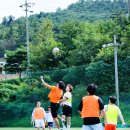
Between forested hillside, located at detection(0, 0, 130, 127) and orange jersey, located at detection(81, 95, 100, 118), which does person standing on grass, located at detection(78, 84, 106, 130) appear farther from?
forested hillside, located at detection(0, 0, 130, 127)

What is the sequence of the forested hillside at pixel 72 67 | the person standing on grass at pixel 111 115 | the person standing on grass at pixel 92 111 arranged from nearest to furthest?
the person standing on grass at pixel 92 111 < the person standing on grass at pixel 111 115 < the forested hillside at pixel 72 67

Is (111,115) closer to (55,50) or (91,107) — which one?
(91,107)

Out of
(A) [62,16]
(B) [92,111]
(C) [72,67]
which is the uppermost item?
(A) [62,16]

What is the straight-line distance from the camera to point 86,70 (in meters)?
39.7

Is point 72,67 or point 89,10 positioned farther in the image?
point 89,10

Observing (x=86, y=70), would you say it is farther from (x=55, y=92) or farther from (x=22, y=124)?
(x=55, y=92)

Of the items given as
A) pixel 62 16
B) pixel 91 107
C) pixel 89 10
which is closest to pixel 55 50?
pixel 91 107

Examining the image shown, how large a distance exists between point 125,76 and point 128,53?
6159 millimetres

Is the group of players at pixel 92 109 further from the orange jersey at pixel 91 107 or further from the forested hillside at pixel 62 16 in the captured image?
the forested hillside at pixel 62 16

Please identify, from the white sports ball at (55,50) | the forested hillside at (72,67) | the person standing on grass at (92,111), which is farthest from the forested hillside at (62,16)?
the person standing on grass at (92,111)

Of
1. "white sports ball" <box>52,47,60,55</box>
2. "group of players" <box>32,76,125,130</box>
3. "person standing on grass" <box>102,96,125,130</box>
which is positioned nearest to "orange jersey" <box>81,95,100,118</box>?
"group of players" <box>32,76,125,130</box>

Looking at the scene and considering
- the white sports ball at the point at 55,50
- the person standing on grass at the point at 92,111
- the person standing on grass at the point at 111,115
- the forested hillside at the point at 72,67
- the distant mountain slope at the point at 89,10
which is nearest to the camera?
the person standing on grass at the point at 92,111

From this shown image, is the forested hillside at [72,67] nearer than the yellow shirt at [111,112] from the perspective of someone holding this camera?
No

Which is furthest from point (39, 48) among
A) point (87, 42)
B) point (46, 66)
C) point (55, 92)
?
point (55, 92)
